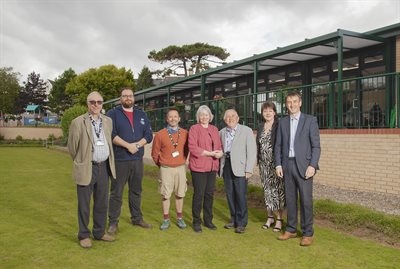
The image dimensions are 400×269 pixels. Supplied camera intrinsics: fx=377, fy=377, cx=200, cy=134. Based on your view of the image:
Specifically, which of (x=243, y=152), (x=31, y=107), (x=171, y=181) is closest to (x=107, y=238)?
(x=171, y=181)

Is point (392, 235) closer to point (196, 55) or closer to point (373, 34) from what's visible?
point (373, 34)

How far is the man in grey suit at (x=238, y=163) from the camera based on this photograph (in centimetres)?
521

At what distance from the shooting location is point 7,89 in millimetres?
52844

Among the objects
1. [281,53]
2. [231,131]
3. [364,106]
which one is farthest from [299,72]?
[231,131]

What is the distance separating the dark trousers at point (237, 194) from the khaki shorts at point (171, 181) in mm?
613

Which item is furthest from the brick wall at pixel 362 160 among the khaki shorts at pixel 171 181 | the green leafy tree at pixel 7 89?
the green leafy tree at pixel 7 89

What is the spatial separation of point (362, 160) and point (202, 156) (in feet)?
13.2

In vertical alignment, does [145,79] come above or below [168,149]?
above

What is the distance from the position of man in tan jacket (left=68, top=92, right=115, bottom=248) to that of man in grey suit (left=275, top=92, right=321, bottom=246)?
A: 220 cm

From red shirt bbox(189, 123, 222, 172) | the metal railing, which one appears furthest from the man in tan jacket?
the metal railing

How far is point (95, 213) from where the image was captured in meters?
4.77

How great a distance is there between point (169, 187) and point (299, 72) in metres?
10.1

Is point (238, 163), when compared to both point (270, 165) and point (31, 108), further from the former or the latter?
point (31, 108)

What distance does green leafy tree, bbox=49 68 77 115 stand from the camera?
58812 millimetres
